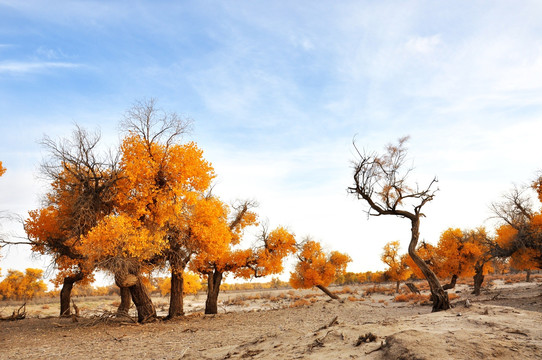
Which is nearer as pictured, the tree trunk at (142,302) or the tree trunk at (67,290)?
the tree trunk at (142,302)

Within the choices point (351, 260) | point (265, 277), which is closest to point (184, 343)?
point (265, 277)

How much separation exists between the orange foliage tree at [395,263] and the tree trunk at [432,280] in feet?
115

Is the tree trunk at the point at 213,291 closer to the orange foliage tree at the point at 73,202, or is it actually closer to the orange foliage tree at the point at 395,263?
the orange foliage tree at the point at 73,202

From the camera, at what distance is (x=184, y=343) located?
1236 centimetres

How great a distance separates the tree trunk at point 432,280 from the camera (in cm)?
1523

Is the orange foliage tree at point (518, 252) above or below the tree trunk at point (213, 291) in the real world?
above

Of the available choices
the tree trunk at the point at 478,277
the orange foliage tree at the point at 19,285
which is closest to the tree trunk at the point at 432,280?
the tree trunk at the point at 478,277

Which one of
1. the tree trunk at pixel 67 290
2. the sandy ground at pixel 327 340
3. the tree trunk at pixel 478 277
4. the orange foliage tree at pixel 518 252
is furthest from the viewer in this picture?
the tree trunk at pixel 478 277

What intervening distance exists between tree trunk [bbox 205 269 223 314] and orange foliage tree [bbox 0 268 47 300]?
45254 mm

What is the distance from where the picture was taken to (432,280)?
1573 cm

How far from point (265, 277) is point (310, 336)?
18949mm

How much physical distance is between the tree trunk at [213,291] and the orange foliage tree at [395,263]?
31469mm

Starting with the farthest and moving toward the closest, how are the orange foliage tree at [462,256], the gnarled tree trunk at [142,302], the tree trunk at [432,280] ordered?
the orange foliage tree at [462,256]
the gnarled tree trunk at [142,302]
the tree trunk at [432,280]

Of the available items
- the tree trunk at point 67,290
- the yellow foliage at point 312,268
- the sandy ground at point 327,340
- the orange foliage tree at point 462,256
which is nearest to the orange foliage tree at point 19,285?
the tree trunk at point 67,290
